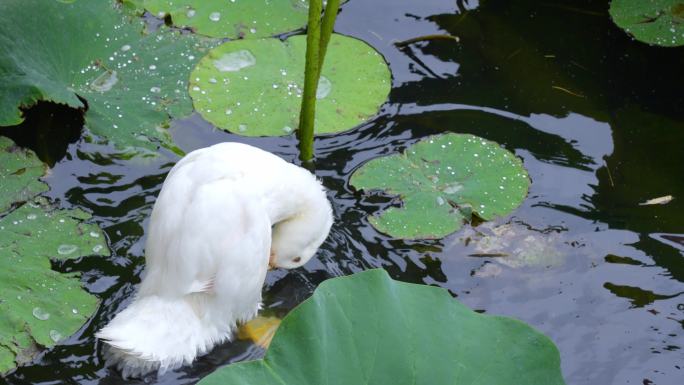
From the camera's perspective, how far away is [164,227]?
→ 2.71m

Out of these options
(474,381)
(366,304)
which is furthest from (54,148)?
(474,381)

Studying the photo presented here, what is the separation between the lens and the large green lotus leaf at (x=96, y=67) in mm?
3184

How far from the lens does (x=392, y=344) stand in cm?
212

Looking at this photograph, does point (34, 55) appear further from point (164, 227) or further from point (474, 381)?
point (474, 381)

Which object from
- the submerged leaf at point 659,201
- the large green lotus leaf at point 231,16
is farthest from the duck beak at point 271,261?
the submerged leaf at point 659,201

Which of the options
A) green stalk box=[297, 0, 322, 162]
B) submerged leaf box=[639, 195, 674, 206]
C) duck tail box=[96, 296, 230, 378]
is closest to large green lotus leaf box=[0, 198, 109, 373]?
duck tail box=[96, 296, 230, 378]

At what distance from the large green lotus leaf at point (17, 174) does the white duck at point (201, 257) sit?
55 centimetres

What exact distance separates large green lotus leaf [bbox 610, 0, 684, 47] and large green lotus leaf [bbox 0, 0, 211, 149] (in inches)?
67.3

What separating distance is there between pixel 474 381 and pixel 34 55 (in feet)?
Result: 6.50

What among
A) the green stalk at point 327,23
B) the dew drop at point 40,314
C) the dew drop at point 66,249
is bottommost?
the dew drop at point 40,314

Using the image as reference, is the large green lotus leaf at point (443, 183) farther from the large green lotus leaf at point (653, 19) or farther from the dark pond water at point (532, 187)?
the large green lotus leaf at point (653, 19)

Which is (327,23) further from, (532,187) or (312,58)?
(532,187)

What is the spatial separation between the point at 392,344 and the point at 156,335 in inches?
30.4

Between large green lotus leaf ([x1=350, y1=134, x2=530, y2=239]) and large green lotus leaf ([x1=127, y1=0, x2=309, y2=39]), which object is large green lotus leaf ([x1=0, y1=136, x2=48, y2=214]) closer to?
large green lotus leaf ([x1=127, y1=0, x2=309, y2=39])
